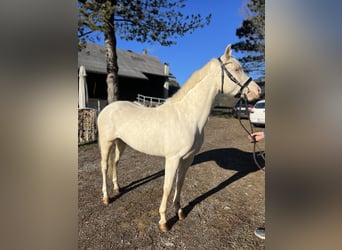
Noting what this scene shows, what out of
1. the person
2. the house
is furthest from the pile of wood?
the house

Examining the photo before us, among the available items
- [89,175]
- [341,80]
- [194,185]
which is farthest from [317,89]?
[89,175]

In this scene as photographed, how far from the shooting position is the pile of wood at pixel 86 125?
20.9ft

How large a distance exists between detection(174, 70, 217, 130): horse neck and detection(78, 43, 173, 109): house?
11084 millimetres

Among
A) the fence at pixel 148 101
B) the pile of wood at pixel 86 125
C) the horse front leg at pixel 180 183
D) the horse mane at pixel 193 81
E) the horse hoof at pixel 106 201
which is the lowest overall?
the horse hoof at pixel 106 201

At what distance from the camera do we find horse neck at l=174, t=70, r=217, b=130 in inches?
88.8

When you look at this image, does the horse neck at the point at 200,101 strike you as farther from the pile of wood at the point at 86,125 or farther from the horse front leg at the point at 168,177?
the pile of wood at the point at 86,125

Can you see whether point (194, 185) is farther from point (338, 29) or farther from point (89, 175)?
point (338, 29)

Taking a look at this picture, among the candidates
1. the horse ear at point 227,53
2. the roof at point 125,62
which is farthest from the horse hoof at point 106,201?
the roof at point 125,62

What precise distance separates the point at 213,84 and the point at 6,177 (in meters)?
1.98

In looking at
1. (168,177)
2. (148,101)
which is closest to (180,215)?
(168,177)

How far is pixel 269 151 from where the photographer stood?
0.60 metres

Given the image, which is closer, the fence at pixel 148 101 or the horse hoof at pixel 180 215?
the horse hoof at pixel 180 215

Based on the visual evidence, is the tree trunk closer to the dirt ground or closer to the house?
the dirt ground

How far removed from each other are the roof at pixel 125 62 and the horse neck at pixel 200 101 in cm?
1346
